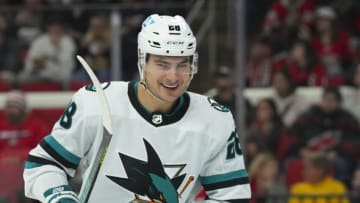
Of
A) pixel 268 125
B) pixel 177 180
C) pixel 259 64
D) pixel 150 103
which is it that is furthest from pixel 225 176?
pixel 259 64

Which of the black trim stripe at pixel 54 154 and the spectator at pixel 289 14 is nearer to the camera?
the black trim stripe at pixel 54 154

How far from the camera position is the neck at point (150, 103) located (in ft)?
14.6

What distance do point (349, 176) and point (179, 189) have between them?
3.80 metres

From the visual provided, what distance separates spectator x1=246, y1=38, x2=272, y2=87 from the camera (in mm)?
8834

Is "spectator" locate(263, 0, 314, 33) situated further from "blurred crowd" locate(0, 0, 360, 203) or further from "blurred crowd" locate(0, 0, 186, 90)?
"blurred crowd" locate(0, 0, 186, 90)

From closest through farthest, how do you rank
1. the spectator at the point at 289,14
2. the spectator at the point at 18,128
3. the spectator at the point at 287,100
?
the spectator at the point at 18,128 < the spectator at the point at 287,100 < the spectator at the point at 289,14

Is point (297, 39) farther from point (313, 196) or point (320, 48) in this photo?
point (313, 196)

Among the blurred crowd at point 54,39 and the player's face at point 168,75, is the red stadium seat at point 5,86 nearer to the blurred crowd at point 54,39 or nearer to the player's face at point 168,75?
the blurred crowd at point 54,39

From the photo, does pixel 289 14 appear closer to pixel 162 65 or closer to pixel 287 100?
pixel 287 100

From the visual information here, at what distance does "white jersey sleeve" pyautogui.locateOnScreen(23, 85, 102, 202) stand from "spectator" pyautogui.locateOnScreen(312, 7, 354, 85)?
4.83 metres

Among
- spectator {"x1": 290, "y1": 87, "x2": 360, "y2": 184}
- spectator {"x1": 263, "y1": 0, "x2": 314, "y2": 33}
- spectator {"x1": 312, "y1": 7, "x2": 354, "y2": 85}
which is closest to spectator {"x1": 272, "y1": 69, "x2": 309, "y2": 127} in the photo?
spectator {"x1": 290, "y1": 87, "x2": 360, "y2": 184}

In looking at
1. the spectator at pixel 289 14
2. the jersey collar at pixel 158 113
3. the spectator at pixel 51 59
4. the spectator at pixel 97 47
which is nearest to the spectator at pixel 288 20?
the spectator at pixel 289 14

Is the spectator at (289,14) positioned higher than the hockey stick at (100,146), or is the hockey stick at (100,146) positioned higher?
the hockey stick at (100,146)

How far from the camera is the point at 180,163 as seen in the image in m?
4.46
